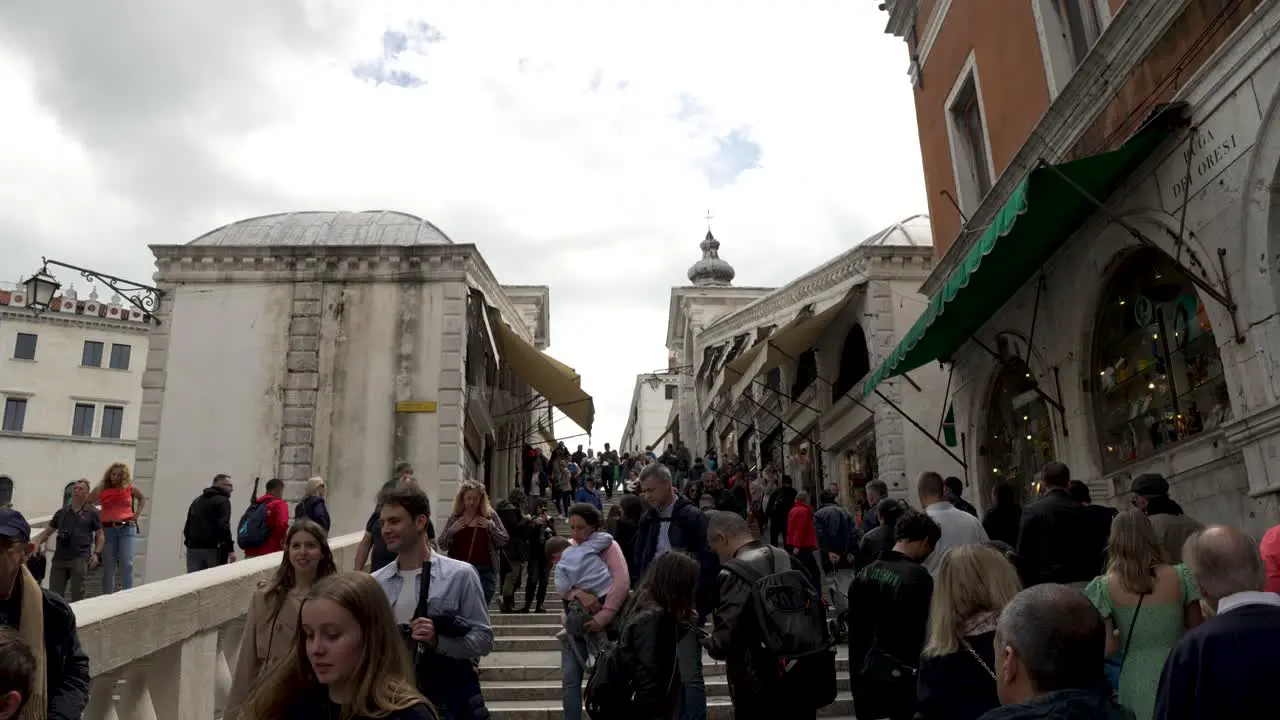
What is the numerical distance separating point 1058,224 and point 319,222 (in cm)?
1535

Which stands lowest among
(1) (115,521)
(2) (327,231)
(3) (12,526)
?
(3) (12,526)

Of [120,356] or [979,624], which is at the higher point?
[120,356]

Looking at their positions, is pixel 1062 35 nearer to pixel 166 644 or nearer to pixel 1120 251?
pixel 1120 251

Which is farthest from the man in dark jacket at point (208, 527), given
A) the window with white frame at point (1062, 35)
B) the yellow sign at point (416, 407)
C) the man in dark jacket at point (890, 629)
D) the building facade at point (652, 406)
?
the building facade at point (652, 406)

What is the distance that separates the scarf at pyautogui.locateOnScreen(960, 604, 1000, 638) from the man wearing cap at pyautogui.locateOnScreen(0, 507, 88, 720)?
3263 millimetres

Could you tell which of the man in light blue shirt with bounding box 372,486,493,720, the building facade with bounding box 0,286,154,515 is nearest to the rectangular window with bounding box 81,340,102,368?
the building facade with bounding box 0,286,154,515

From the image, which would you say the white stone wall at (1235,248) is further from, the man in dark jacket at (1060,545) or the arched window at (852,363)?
the arched window at (852,363)

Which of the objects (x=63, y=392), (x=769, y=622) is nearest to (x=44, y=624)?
(x=769, y=622)

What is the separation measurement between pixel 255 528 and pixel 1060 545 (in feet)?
23.9

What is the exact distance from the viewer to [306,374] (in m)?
16.2

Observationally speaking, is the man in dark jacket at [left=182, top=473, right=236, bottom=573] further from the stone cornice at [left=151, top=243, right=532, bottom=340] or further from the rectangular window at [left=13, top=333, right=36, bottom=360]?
the rectangular window at [left=13, top=333, right=36, bottom=360]

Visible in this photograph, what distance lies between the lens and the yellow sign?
16078mm

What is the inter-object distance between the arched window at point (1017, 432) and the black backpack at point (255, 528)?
880 cm

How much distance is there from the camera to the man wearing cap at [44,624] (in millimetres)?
3215
